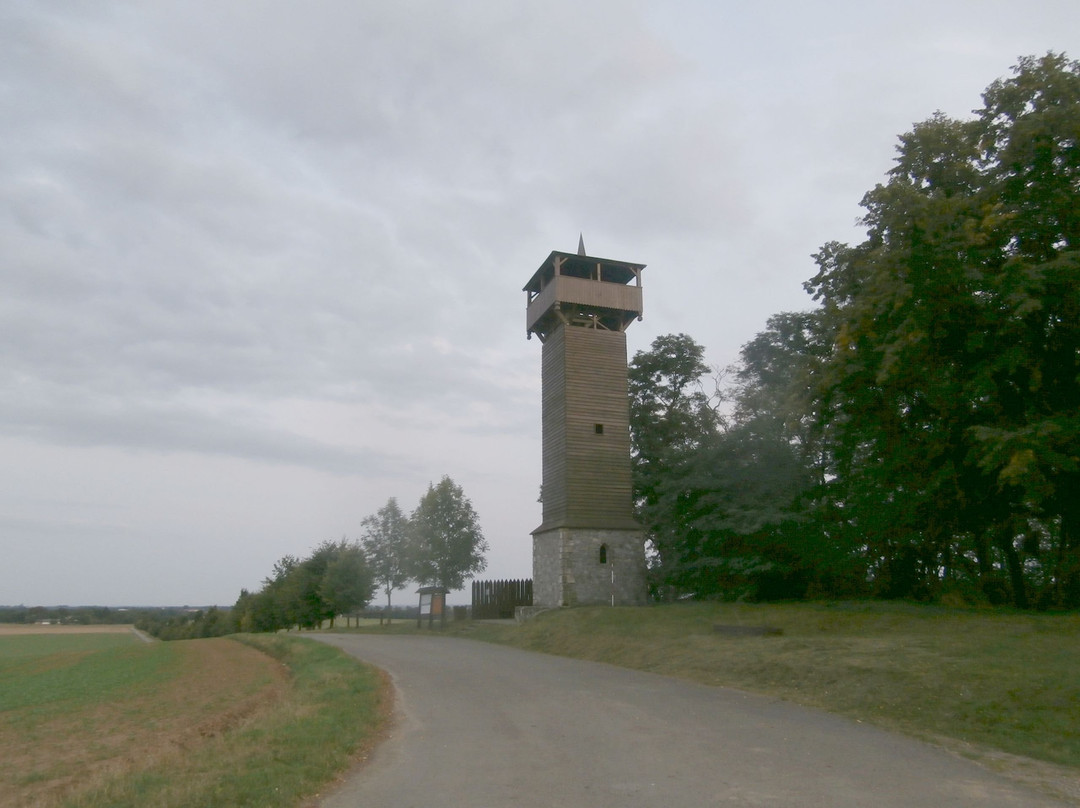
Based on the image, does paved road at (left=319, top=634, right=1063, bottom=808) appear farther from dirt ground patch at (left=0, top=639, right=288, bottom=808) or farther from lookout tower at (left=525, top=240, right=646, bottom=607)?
lookout tower at (left=525, top=240, right=646, bottom=607)

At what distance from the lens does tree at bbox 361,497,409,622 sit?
195ft

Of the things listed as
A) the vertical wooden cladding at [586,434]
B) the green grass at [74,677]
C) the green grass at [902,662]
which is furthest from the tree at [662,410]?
the green grass at [74,677]

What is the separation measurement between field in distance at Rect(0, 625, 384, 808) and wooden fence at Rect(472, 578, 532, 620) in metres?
10.7

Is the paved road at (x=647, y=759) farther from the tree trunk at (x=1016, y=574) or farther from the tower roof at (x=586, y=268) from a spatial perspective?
the tower roof at (x=586, y=268)

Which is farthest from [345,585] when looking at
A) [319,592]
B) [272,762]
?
[272,762]

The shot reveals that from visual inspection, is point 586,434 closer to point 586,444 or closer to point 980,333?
point 586,444

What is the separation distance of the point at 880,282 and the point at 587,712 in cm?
1190

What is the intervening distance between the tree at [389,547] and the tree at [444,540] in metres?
1.27

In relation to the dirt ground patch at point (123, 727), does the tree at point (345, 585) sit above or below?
above

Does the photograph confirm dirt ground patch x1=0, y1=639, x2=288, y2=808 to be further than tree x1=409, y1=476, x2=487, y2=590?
No

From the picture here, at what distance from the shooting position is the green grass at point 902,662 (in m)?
9.48

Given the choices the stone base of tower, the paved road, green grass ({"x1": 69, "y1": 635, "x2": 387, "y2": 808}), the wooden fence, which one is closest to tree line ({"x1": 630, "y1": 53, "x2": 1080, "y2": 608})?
the stone base of tower

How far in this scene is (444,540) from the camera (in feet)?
190

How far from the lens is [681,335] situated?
40438 millimetres
